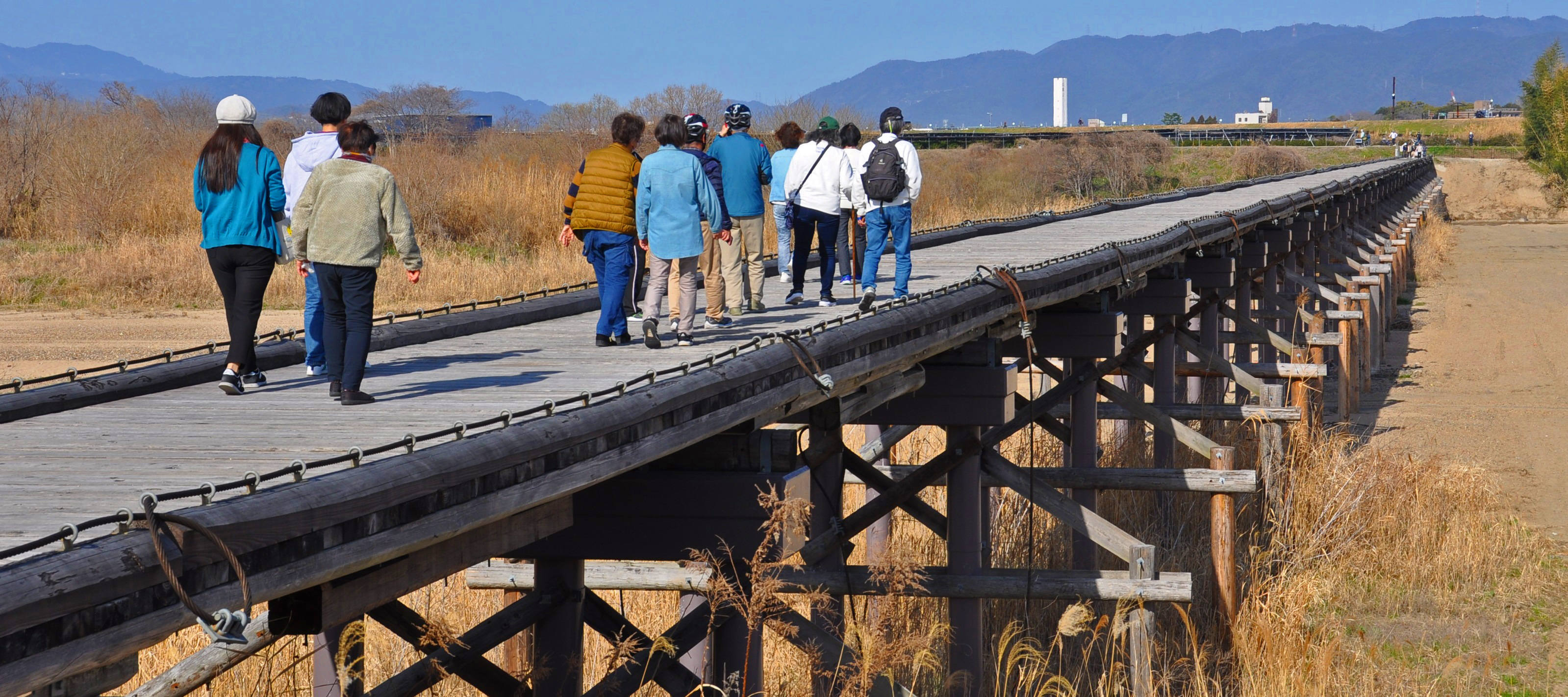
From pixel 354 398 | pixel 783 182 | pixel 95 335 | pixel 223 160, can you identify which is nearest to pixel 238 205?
pixel 223 160

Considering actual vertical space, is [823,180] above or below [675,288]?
above

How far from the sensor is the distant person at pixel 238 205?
220 inches

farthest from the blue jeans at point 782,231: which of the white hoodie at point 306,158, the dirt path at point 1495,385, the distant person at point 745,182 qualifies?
the dirt path at point 1495,385

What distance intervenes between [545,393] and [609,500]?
48cm

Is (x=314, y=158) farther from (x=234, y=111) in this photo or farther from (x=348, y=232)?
(x=348, y=232)

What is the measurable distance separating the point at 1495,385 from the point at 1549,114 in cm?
4846

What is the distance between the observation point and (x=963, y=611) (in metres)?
7.27

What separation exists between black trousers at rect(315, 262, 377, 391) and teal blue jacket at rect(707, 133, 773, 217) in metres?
2.99

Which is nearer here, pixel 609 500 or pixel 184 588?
pixel 184 588

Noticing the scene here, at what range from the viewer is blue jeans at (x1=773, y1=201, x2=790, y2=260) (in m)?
10.4

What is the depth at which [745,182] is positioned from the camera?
8.00 m

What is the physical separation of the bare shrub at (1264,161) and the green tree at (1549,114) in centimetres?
937

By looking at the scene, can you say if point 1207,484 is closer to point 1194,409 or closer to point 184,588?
point 1194,409

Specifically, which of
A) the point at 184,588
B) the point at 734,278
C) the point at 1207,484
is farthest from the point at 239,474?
the point at 1207,484
